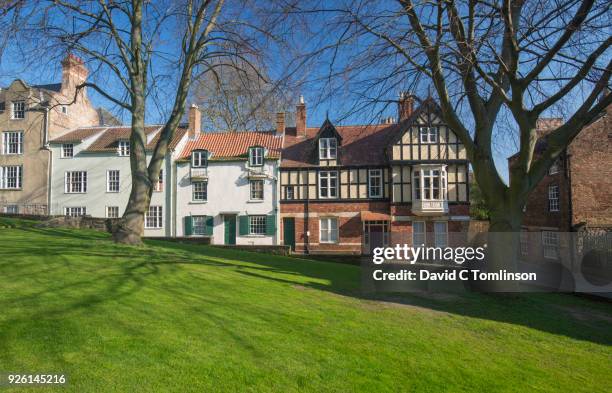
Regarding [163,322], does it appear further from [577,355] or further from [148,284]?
[577,355]

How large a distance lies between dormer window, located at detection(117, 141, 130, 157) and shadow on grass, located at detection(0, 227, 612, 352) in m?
19.7

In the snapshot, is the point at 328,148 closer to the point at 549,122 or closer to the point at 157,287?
the point at 549,122

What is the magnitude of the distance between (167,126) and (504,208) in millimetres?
11034

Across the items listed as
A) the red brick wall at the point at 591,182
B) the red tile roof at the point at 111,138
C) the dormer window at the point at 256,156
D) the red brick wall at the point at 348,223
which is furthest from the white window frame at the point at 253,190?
the red brick wall at the point at 591,182

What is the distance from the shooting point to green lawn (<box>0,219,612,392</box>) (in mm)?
4262

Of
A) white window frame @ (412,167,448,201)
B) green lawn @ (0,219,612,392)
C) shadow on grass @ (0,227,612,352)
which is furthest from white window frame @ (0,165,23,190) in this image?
white window frame @ (412,167,448,201)

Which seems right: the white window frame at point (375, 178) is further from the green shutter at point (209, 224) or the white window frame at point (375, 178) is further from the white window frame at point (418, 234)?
the green shutter at point (209, 224)


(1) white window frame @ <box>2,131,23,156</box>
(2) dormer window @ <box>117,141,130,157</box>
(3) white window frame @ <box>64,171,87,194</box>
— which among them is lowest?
(3) white window frame @ <box>64,171,87,194</box>

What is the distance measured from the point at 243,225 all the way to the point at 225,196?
2.54 meters

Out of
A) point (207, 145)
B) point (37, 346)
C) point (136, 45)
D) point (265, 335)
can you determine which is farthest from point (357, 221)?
point (37, 346)

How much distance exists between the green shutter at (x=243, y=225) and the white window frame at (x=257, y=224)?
0.79 ft

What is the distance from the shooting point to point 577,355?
6.16 metres

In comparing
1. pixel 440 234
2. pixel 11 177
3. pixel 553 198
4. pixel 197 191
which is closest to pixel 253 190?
pixel 197 191

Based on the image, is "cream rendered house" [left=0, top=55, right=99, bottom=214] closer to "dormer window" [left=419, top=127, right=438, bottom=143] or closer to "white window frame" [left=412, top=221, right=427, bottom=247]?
"dormer window" [left=419, top=127, right=438, bottom=143]
